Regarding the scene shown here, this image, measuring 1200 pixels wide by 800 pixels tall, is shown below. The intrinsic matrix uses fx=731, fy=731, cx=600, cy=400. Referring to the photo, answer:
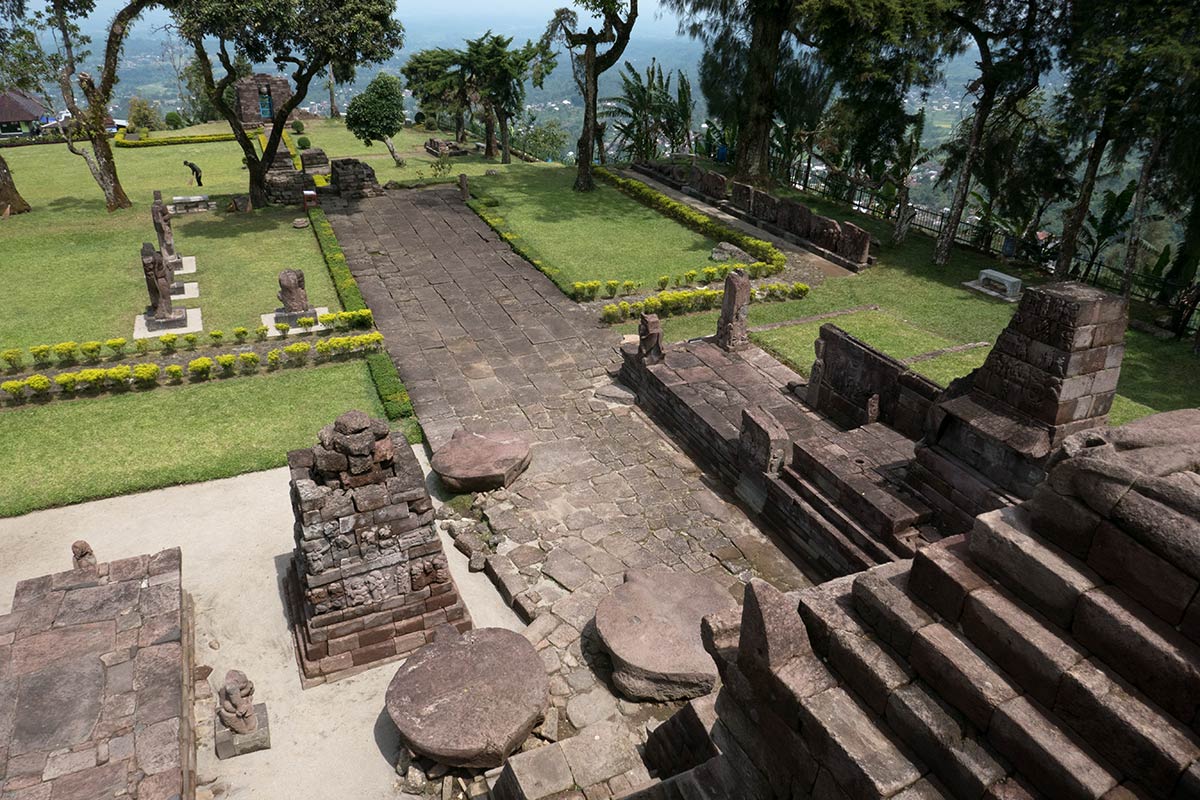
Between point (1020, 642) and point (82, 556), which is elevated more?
point (1020, 642)

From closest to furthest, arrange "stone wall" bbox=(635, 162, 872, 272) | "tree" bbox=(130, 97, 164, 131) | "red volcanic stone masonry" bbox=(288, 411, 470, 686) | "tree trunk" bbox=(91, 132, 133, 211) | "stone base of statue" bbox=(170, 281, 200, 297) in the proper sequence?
"red volcanic stone masonry" bbox=(288, 411, 470, 686) → "stone base of statue" bbox=(170, 281, 200, 297) → "stone wall" bbox=(635, 162, 872, 272) → "tree trunk" bbox=(91, 132, 133, 211) → "tree" bbox=(130, 97, 164, 131)

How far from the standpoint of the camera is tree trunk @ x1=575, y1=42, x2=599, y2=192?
27.9 m

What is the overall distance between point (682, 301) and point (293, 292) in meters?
9.49

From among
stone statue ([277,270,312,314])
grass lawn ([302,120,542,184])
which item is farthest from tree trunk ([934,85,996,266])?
grass lawn ([302,120,542,184])

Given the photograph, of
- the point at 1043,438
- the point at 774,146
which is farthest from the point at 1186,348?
the point at 774,146

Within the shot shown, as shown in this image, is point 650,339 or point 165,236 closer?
point 650,339

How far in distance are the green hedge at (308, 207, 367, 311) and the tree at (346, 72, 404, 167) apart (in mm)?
7776

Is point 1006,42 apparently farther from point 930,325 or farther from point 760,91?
point 760,91

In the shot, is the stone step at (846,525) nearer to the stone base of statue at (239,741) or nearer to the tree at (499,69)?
the stone base of statue at (239,741)

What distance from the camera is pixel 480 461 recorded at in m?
11.9

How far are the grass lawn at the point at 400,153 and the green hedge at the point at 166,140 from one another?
12.0 feet

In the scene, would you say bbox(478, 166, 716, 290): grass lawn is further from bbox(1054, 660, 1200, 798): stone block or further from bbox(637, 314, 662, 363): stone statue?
bbox(1054, 660, 1200, 798): stone block

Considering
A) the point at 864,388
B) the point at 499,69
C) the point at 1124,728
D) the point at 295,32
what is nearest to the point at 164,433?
the point at 864,388

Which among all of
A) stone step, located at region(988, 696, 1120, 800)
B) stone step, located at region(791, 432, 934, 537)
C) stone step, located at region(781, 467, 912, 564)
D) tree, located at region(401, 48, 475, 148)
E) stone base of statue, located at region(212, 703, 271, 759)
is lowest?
stone base of statue, located at region(212, 703, 271, 759)
